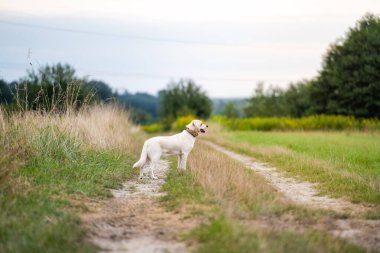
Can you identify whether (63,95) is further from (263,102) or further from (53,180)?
(263,102)

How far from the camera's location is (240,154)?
63.4 feet

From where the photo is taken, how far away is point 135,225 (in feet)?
21.9

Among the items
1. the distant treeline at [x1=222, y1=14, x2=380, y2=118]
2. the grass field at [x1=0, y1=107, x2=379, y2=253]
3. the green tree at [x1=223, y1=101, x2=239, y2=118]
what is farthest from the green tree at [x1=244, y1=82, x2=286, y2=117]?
the grass field at [x1=0, y1=107, x2=379, y2=253]

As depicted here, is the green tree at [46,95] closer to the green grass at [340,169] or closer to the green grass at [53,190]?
the green grass at [53,190]

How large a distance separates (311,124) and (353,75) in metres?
5.91

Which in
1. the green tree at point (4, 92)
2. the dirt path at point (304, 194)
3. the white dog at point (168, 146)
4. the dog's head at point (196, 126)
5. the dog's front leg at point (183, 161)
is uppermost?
the green tree at point (4, 92)

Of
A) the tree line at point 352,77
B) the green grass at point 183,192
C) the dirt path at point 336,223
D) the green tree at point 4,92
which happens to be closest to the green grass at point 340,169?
the dirt path at point 336,223

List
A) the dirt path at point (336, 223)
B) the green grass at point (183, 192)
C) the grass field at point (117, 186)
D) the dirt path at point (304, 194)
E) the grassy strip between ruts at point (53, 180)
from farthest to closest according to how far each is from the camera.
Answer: the dirt path at point (304, 194)
the green grass at point (183, 192)
the dirt path at point (336, 223)
the grassy strip between ruts at point (53, 180)
the grass field at point (117, 186)

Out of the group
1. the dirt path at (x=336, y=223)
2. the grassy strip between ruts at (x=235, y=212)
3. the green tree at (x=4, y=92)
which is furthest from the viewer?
the green tree at (x=4, y=92)

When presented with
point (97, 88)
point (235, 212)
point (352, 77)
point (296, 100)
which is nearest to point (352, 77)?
point (352, 77)

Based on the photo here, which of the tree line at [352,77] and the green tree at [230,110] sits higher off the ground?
the tree line at [352,77]

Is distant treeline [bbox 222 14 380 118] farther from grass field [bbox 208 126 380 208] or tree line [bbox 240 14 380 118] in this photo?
grass field [bbox 208 126 380 208]

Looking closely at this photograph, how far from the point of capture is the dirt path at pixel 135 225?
568cm

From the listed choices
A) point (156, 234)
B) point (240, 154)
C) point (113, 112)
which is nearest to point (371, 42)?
point (240, 154)
